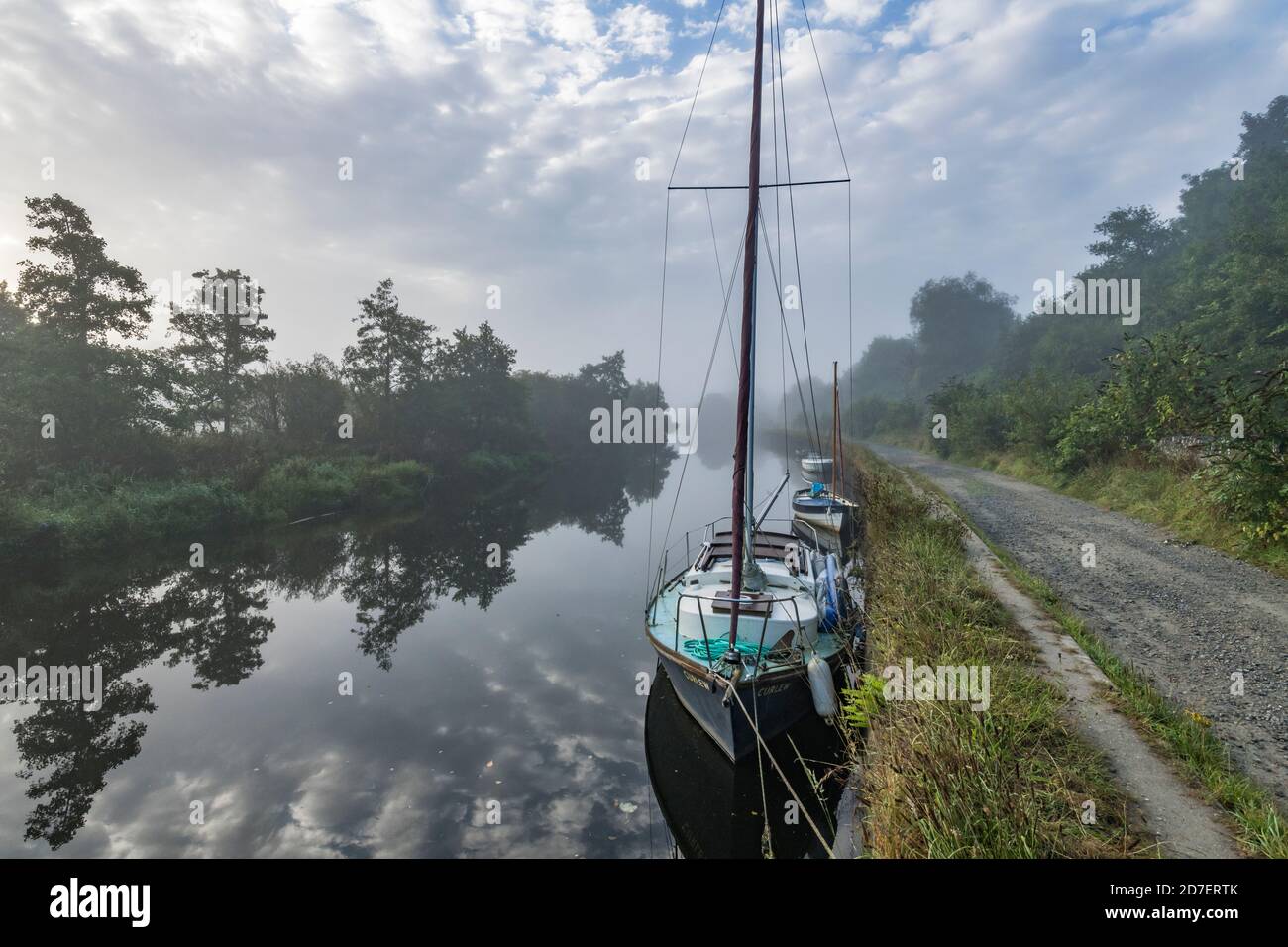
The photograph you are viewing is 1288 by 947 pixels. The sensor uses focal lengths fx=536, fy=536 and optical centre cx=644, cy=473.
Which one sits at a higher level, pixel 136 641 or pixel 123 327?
pixel 123 327

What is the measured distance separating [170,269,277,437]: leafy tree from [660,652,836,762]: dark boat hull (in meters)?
31.2

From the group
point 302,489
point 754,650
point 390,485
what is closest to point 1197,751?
point 754,650

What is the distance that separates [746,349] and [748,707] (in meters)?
5.26

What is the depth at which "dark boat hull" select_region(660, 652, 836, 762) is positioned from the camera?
24.0ft

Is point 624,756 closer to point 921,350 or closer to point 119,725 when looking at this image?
point 119,725

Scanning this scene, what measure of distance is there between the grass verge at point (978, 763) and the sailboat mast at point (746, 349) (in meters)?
2.28

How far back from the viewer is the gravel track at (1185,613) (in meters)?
5.58

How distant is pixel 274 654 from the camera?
12.5 metres

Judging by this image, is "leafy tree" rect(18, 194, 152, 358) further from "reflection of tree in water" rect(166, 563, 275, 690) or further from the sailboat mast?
the sailboat mast

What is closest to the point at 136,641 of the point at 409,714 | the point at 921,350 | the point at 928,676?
the point at 409,714

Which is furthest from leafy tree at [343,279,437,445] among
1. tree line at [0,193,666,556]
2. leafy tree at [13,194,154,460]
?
leafy tree at [13,194,154,460]

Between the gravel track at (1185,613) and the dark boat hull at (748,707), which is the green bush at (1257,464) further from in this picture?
the dark boat hull at (748,707)

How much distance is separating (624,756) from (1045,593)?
24.9ft
